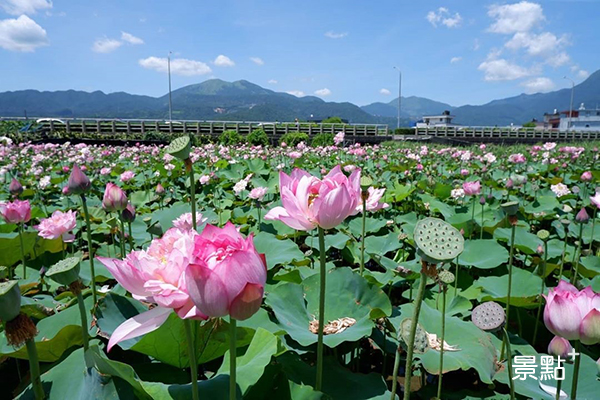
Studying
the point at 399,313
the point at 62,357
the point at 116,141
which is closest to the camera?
the point at 62,357

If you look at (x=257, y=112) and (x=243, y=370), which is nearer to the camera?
(x=243, y=370)

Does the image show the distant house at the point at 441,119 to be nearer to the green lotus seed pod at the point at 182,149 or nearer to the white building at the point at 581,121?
the white building at the point at 581,121

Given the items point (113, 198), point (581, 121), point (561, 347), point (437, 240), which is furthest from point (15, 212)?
point (581, 121)

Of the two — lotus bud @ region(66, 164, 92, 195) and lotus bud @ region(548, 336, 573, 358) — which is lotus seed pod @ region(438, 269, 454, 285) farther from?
lotus bud @ region(66, 164, 92, 195)

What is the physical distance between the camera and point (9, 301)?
1.86 feet

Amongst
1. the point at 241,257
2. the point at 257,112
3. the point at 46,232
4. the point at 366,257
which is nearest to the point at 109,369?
the point at 241,257

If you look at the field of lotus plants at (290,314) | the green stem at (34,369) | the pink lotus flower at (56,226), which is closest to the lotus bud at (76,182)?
the field of lotus plants at (290,314)

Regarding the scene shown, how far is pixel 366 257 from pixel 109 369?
159 centimetres

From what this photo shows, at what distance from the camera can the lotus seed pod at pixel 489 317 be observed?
0.91 metres

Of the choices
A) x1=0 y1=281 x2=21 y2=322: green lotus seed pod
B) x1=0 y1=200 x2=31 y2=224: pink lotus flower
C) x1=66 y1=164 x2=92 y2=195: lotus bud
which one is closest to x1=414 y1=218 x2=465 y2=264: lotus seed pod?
x1=0 y1=281 x2=21 y2=322: green lotus seed pod

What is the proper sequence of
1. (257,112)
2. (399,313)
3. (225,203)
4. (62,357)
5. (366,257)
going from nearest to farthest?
1. (62,357)
2. (399,313)
3. (366,257)
4. (225,203)
5. (257,112)

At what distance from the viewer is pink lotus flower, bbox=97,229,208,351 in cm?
47

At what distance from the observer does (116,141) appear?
15289mm

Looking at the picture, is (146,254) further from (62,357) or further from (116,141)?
(116,141)
